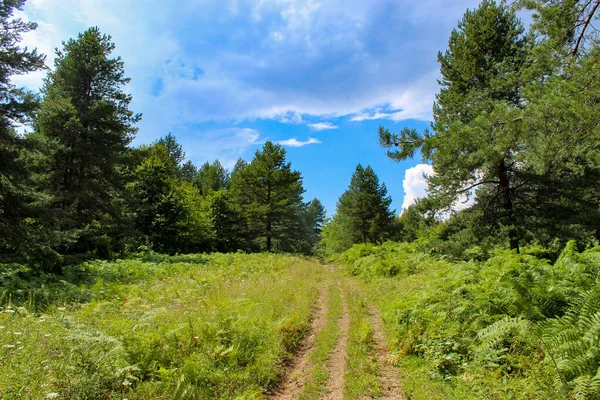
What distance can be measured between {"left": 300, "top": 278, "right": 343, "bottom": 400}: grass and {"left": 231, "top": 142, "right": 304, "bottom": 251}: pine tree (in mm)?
25806

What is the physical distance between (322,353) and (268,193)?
30755 mm

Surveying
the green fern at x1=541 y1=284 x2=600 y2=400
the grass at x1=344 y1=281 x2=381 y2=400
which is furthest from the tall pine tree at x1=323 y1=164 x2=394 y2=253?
the green fern at x1=541 y1=284 x2=600 y2=400

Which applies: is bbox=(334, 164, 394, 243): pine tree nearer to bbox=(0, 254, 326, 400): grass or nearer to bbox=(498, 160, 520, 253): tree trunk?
bbox=(498, 160, 520, 253): tree trunk

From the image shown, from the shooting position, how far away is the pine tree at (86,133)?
1666 centimetres

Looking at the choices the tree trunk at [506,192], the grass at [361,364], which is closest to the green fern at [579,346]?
the grass at [361,364]

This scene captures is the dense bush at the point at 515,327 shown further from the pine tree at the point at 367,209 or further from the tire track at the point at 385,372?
the pine tree at the point at 367,209

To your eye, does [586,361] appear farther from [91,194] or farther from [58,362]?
[91,194]

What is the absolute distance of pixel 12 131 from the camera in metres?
12.1

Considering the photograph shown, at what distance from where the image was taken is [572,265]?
6.20 meters

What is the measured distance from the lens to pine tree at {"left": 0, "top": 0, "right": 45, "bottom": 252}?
11.1 meters

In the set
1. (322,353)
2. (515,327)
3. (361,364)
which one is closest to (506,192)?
(515,327)

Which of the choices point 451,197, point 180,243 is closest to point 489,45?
point 451,197

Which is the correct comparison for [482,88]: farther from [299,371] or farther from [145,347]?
[145,347]

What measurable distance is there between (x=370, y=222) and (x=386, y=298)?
1030 inches
